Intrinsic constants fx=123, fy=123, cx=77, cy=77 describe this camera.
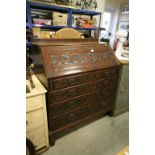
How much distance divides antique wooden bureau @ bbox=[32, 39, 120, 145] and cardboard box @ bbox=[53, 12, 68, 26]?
4.48 feet

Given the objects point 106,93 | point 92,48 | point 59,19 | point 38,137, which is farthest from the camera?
point 59,19

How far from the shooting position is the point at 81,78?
1401mm

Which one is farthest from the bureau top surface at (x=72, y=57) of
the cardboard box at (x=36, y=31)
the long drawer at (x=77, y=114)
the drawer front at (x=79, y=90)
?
the cardboard box at (x=36, y=31)

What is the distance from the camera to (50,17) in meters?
2.76

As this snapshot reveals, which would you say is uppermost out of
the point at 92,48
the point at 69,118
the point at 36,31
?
the point at 36,31

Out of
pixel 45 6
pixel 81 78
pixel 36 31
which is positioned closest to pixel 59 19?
pixel 45 6

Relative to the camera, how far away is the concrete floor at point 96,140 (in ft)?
4.80

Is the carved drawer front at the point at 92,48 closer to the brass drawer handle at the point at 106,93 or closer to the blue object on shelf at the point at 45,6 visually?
the brass drawer handle at the point at 106,93

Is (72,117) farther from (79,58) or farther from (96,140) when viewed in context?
(79,58)

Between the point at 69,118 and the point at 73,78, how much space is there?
0.52 m

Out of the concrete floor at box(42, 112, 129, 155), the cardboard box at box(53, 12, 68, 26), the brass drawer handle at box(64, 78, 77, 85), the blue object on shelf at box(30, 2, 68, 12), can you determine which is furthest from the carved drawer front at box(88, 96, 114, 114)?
the blue object on shelf at box(30, 2, 68, 12)
